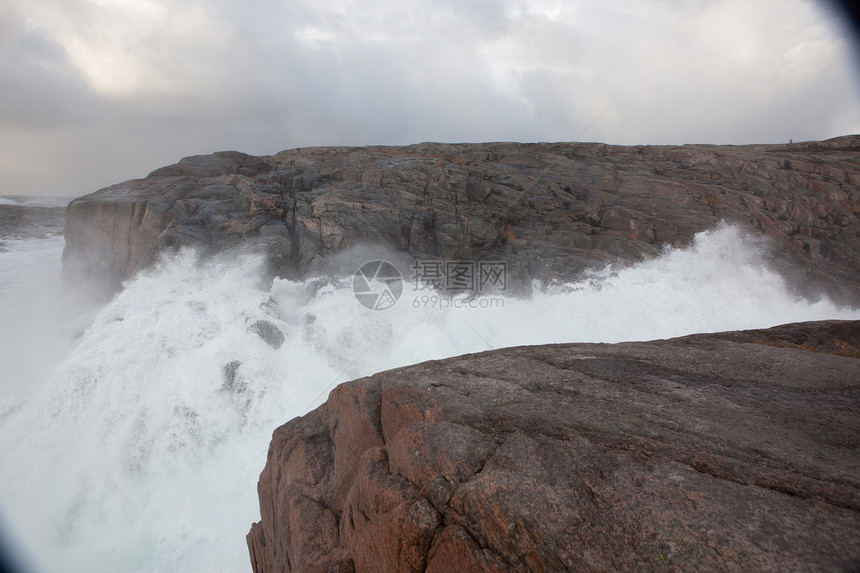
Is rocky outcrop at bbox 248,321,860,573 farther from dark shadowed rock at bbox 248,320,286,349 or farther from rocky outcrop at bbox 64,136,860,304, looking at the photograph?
rocky outcrop at bbox 64,136,860,304

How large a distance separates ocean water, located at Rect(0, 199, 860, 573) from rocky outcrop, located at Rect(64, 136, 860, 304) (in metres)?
1.28

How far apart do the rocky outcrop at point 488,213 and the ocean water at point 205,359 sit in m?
1.28

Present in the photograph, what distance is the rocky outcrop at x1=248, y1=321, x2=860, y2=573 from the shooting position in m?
2.52

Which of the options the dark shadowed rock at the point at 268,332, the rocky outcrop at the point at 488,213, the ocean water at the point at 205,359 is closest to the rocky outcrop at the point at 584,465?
the ocean water at the point at 205,359

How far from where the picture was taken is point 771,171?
22.0 m

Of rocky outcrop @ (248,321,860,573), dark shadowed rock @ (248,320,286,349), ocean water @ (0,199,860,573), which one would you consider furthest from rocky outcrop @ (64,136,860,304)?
rocky outcrop @ (248,321,860,573)

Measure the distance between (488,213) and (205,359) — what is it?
12837 millimetres

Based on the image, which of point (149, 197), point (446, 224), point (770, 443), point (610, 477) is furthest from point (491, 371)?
point (149, 197)

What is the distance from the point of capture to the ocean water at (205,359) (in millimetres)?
9010

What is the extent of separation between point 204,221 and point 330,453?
642 inches

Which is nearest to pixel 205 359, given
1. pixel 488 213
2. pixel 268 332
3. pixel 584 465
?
pixel 268 332

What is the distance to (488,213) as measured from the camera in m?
19.3

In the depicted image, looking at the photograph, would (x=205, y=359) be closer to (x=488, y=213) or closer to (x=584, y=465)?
(x=584, y=465)

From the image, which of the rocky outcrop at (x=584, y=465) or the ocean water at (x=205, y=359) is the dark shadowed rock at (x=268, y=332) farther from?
the rocky outcrop at (x=584, y=465)
